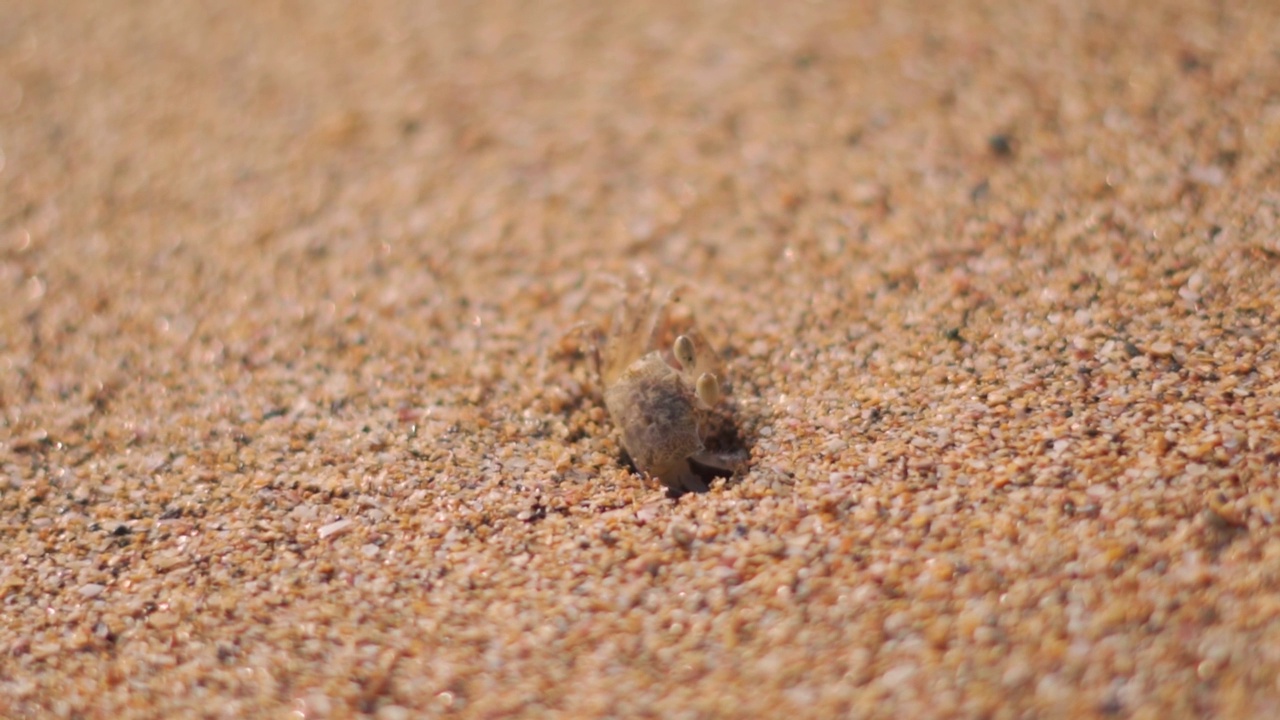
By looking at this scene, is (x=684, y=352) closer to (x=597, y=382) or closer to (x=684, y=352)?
(x=684, y=352)

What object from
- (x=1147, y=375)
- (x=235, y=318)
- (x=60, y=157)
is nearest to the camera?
A: (x=1147, y=375)

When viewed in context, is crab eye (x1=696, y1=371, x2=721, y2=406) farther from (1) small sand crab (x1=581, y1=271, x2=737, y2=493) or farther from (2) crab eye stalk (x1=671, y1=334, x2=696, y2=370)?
(2) crab eye stalk (x1=671, y1=334, x2=696, y2=370)

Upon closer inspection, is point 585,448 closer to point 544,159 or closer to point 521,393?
point 521,393

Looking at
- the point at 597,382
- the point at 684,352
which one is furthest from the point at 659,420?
the point at 597,382

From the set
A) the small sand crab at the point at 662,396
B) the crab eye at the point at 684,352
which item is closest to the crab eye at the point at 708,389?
the small sand crab at the point at 662,396

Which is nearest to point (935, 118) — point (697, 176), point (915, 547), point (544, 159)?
point (697, 176)

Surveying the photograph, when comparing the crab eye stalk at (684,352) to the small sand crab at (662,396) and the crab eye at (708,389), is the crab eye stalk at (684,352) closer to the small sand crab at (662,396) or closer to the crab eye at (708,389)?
→ the small sand crab at (662,396)
